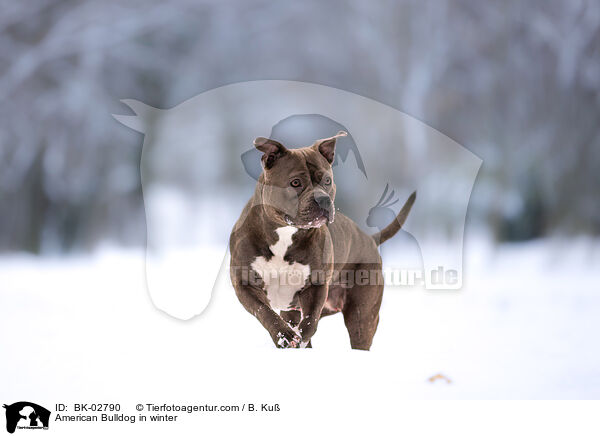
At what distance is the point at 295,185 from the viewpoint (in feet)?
6.00

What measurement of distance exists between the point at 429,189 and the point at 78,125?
10.1ft

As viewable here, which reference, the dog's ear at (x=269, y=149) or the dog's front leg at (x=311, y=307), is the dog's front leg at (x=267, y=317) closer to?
the dog's front leg at (x=311, y=307)

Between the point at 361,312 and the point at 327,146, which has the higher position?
the point at 327,146

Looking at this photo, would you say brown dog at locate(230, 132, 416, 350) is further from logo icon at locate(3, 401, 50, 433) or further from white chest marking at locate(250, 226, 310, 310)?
logo icon at locate(3, 401, 50, 433)

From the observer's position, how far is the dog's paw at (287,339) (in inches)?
68.2

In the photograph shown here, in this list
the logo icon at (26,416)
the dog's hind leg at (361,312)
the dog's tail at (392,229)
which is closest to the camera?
the logo icon at (26,416)

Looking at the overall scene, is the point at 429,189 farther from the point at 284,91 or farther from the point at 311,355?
the point at 311,355

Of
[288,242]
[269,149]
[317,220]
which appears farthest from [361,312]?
[269,149]

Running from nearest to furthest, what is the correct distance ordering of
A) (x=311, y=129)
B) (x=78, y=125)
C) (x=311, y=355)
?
1. (x=311, y=355)
2. (x=311, y=129)
3. (x=78, y=125)

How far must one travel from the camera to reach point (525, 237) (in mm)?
5043

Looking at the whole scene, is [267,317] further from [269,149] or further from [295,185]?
[269,149]

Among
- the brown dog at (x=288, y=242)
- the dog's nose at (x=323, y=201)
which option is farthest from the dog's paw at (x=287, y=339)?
the dog's nose at (x=323, y=201)

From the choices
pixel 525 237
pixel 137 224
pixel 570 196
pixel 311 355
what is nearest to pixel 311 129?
pixel 311 355

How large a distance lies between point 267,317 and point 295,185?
1.36 feet
